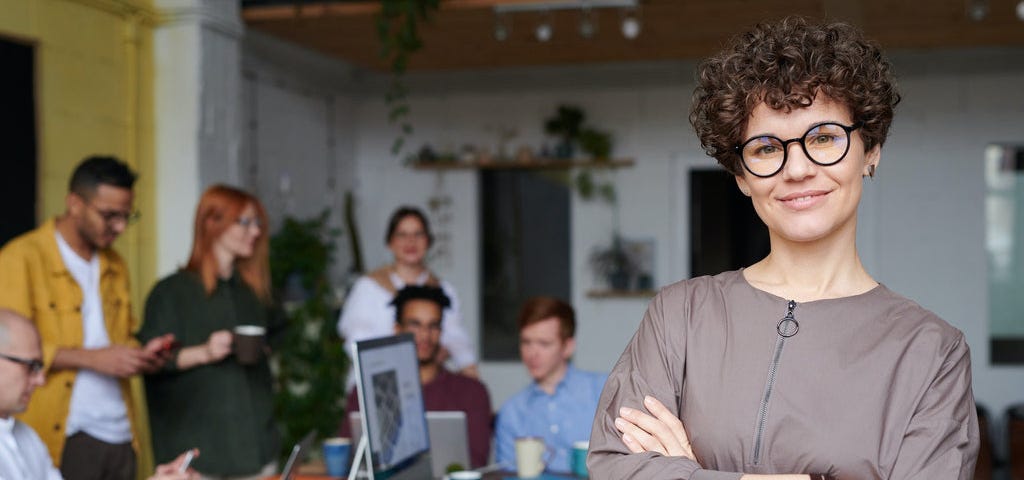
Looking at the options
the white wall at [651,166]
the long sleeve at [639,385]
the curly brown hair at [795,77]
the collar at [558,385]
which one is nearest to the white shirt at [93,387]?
the collar at [558,385]

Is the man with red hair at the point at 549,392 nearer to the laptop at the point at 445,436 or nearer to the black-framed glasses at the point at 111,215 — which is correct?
the laptop at the point at 445,436

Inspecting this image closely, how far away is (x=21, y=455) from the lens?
7.46 feet

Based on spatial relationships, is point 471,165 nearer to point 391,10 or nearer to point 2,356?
point 391,10

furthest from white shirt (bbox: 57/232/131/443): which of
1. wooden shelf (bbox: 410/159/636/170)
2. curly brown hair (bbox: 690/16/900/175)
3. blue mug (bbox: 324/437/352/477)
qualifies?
wooden shelf (bbox: 410/159/636/170)

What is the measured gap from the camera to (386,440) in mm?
2270

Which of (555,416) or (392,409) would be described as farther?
(555,416)

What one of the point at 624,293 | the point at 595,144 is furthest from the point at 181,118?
the point at 624,293

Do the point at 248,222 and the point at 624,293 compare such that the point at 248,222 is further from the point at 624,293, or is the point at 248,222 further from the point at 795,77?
the point at 624,293

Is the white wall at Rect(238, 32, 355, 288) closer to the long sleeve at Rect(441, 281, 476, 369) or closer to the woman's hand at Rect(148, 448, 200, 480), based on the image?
the long sleeve at Rect(441, 281, 476, 369)

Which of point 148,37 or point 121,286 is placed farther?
point 148,37

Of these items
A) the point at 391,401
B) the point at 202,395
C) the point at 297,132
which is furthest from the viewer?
the point at 297,132

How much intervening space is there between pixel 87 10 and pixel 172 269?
3.89 ft


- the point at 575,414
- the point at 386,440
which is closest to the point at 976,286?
the point at 575,414

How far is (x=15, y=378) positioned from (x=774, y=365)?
67.1 inches
